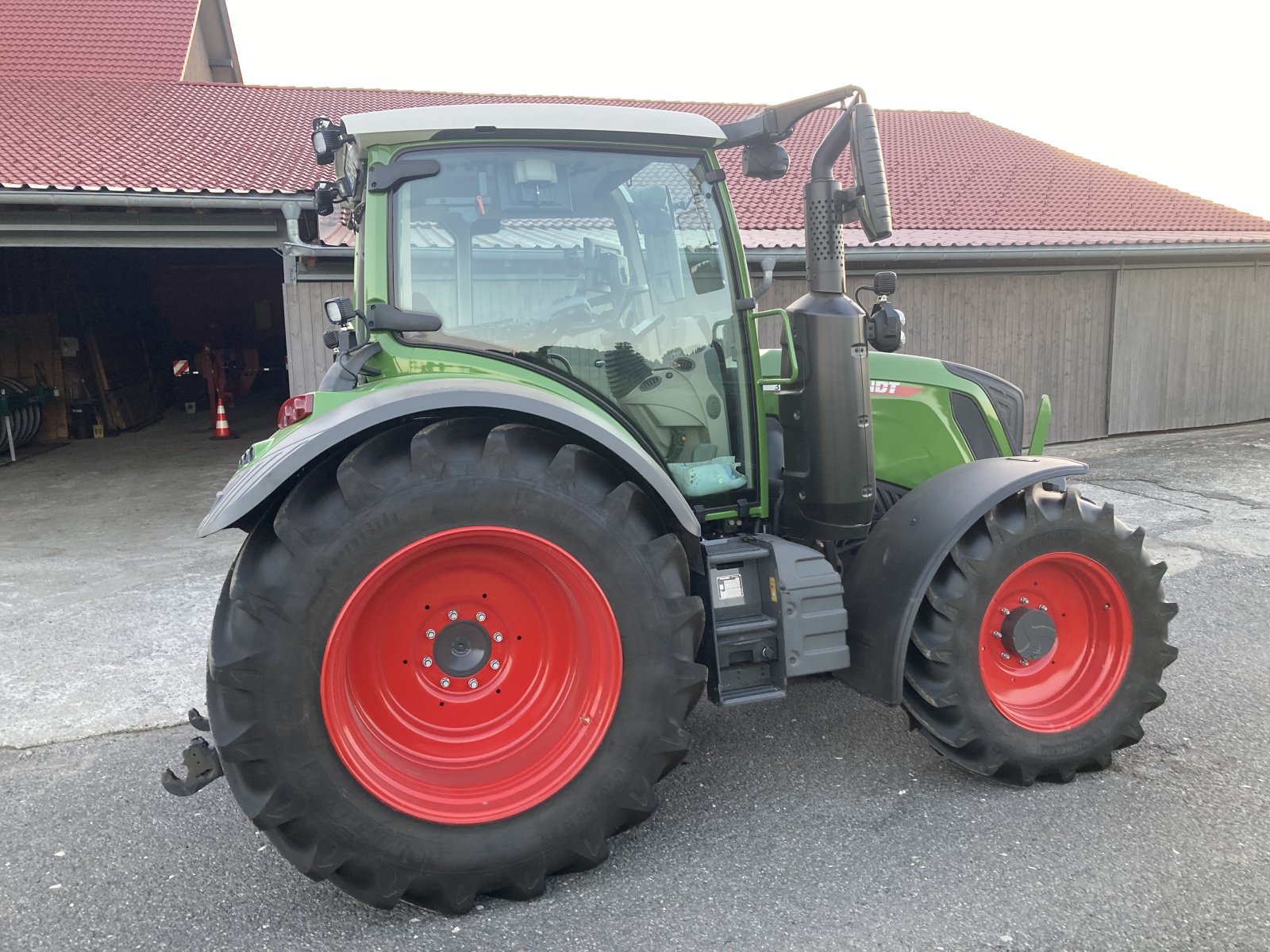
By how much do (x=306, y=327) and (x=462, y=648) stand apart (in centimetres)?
734

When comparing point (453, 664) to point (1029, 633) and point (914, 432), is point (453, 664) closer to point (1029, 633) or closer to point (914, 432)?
point (1029, 633)

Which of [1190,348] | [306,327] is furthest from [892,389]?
[1190,348]

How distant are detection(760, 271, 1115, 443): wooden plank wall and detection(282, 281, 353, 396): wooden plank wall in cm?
513

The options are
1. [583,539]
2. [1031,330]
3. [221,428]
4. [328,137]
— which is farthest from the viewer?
[221,428]

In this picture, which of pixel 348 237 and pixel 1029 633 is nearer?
pixel 1029 633

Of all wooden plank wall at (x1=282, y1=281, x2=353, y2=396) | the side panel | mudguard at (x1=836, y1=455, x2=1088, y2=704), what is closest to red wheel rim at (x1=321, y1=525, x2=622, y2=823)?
mudguard at (x1=836, y1=455, x2=1088, y2=704)

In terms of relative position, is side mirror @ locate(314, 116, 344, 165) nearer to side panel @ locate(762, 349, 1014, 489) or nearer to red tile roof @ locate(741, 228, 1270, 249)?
side panel @ locate(762, 349, 1014, 489)

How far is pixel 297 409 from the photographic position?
320cm

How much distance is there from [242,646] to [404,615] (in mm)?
459

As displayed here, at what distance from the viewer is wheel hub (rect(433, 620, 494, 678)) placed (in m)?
2.73

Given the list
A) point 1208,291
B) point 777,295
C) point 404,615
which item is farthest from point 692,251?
point 1208,291

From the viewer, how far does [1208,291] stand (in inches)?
506

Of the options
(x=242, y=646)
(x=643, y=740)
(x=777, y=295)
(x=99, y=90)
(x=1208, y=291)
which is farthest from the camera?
(x=99, y=90)

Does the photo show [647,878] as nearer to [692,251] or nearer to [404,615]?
[404,615]
